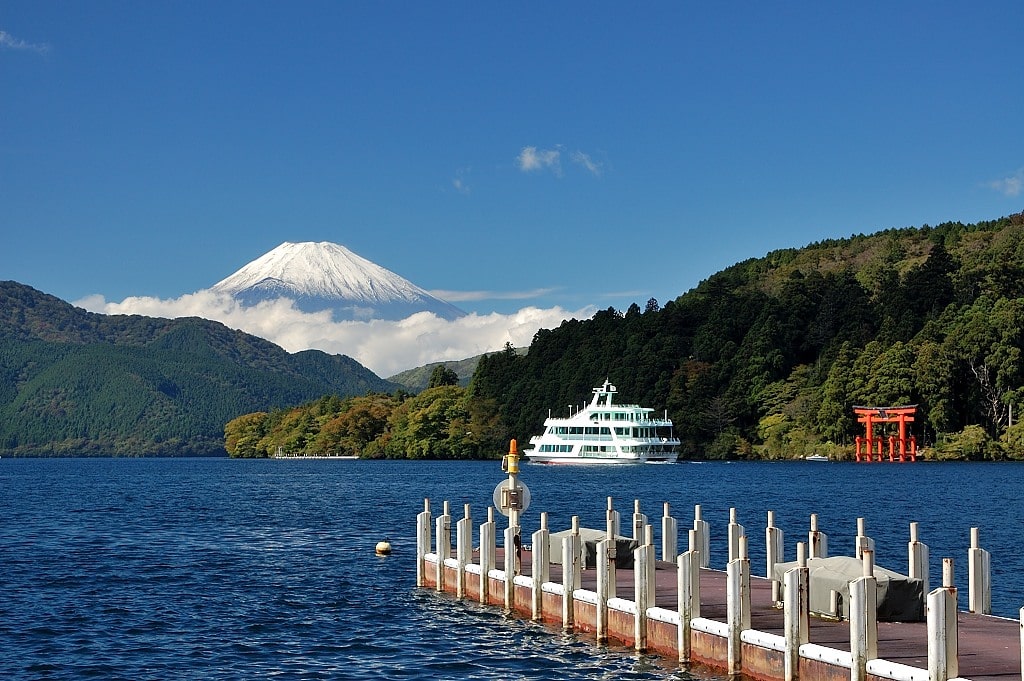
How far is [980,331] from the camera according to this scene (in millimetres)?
139375

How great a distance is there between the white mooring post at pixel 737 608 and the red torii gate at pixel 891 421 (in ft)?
402

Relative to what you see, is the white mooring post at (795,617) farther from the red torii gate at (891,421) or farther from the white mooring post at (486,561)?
the red torii gate at (891,421)

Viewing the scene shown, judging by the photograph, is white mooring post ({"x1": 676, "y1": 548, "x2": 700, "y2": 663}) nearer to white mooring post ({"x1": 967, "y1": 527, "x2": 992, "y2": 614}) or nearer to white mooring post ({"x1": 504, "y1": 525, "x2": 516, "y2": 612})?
white mooring post ({"x1": 967, "y1": 527, "x2": 992, "y2": 614})

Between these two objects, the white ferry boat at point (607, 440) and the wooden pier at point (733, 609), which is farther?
the white ferry boat at point (607, 440)

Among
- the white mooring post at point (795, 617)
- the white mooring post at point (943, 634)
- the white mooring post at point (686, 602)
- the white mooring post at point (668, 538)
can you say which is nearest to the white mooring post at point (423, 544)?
the white mooring post at point (668, 538)

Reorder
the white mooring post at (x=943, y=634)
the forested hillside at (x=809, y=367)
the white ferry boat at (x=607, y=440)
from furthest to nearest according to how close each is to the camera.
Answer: the white ferry boat at (x=607, y=440)
the forested hillside at (x=809, y=367)
the white mooring post at (x=943, y=634)

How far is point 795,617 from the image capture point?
19953 mm

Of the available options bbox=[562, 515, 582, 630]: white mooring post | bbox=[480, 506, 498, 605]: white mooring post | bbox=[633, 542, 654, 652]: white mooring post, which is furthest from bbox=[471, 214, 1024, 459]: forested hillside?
bbox=[633, 542, 654, 652]: white mooring post

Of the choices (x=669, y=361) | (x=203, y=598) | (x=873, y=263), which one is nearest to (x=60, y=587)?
(x=203, y=598)

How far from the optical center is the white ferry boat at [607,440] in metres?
152

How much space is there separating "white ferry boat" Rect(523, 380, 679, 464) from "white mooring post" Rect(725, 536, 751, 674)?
130 metres

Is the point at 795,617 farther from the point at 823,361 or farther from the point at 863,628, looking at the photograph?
the point at 823,361

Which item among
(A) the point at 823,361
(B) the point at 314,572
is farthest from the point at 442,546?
(A) the point at 823,361

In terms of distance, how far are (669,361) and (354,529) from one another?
403 feet
